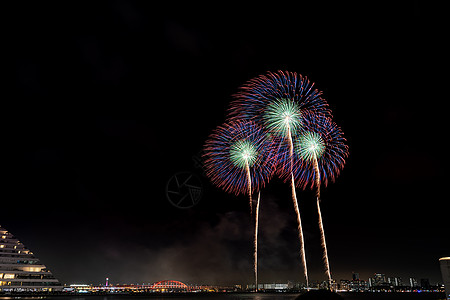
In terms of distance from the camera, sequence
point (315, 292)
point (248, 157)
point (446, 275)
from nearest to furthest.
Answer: point (315, 292)
point (248, 157)
point (446, 275)

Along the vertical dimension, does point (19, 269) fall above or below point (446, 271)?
above

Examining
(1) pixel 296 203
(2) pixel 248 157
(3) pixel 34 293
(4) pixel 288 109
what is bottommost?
(3) pixel 34 293

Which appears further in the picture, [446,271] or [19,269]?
[19,269]

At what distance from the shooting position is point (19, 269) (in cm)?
9838

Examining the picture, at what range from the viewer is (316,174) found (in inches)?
1443

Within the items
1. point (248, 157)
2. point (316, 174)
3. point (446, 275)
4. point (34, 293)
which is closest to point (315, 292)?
point (316, 174)

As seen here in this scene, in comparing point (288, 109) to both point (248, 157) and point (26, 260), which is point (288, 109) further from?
point (26, 260)

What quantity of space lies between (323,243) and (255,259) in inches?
377

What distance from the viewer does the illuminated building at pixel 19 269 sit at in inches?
3767

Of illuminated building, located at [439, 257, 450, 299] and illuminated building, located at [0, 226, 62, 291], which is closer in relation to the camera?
illuminated building, located at [439, 257, 450, 299]

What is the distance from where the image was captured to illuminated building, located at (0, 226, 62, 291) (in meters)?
95.7

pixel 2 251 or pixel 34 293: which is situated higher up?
pixel 2 251

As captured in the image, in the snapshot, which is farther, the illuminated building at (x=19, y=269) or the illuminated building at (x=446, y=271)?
the illuminated building at (x=19, y=269)

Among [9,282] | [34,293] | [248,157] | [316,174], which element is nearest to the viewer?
[316,174]
